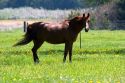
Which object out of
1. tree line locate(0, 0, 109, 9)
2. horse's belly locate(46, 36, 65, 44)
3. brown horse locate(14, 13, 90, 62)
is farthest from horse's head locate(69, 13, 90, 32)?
tree line locate(0, 0, 109, 9)

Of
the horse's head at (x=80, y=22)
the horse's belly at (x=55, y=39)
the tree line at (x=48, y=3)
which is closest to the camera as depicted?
the horse's head at (x=80, y=22)

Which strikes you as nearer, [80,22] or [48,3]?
[80,22]

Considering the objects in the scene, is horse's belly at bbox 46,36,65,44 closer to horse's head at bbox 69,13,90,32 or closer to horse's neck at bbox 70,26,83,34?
horse's neck at bbox 70,26,83,34

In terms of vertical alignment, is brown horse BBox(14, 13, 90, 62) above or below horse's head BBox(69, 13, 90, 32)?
below

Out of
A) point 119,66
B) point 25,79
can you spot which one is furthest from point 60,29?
point 25,79

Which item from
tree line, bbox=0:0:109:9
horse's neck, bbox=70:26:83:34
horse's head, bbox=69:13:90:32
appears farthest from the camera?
tree line, bbox=0:0:109:9

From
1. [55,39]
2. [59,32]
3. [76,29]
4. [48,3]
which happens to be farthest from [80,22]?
[48,3]

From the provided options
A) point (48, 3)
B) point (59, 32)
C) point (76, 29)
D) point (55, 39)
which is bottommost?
point (48, 3)

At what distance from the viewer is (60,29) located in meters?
23.2

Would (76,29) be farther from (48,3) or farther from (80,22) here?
(48,3)

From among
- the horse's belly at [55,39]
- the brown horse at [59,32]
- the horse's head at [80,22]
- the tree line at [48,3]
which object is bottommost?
the tree line at [48,3]

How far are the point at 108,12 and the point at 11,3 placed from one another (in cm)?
7707

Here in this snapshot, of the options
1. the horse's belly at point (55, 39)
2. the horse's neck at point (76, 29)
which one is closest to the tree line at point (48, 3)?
the horse's belly at point (55, 39)

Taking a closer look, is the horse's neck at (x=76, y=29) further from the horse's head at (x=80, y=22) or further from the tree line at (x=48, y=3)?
the tree line at (x=48, y=3)
